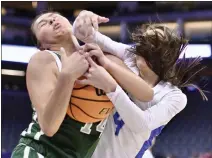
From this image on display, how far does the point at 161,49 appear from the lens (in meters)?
1.29

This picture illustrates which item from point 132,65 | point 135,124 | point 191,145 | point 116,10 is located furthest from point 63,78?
point 116,10

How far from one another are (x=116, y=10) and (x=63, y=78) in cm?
614

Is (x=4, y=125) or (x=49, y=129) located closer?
(x=49, y=129)

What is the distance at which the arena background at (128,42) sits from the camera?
6.36 meters

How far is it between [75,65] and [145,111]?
1.06 feet

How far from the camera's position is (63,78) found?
38.2 inches

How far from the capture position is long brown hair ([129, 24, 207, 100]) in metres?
1.29

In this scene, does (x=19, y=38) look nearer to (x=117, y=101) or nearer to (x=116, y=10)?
(x=116, y=10)

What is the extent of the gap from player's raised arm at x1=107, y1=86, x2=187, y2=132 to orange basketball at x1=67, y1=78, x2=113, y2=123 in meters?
0.04

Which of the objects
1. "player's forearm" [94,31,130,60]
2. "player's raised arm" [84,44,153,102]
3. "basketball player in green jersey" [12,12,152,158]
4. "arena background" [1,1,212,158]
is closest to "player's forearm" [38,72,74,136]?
"basketball player in green jersey" [12,12,152,158]

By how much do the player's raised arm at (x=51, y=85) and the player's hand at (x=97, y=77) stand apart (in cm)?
2

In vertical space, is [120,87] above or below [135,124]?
above

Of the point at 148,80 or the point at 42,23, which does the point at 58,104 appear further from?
the point at 148,80

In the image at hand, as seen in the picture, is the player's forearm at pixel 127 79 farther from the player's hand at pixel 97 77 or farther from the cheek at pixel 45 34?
the cheek at pixel 45 34
